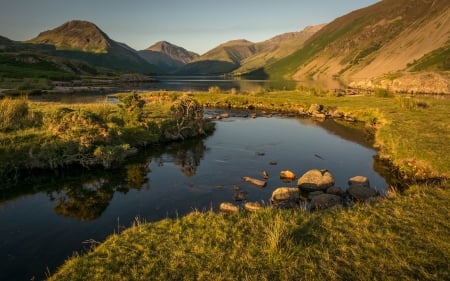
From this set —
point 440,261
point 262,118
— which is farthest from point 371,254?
point 262,118

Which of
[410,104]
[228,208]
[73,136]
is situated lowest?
[228,208]

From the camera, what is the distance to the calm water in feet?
64.2

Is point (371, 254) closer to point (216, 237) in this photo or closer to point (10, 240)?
point (216, 237)

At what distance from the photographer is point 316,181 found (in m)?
28.1

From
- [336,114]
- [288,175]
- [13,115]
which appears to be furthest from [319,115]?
[13,115]

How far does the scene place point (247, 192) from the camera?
27859 mm

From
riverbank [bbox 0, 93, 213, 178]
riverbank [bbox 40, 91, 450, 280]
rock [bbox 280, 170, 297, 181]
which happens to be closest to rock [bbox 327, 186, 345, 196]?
rock [bbox 280, 170, 297, 181]

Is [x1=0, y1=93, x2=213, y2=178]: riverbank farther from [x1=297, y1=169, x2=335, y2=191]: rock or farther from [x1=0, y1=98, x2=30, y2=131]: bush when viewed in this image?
[x1=297, y1=169, x2=335, y2=191]: rock

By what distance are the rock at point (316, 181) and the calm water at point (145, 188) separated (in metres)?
2.62

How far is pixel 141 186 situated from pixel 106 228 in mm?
8468

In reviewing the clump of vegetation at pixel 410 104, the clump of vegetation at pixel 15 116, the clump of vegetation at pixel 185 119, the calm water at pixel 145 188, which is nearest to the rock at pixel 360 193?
the calm water at pixel 145 188

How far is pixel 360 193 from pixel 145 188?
18.3 meters

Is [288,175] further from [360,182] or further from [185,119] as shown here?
[185,119]

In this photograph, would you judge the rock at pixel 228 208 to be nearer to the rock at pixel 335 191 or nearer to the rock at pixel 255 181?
the rock at pixel 255 181
